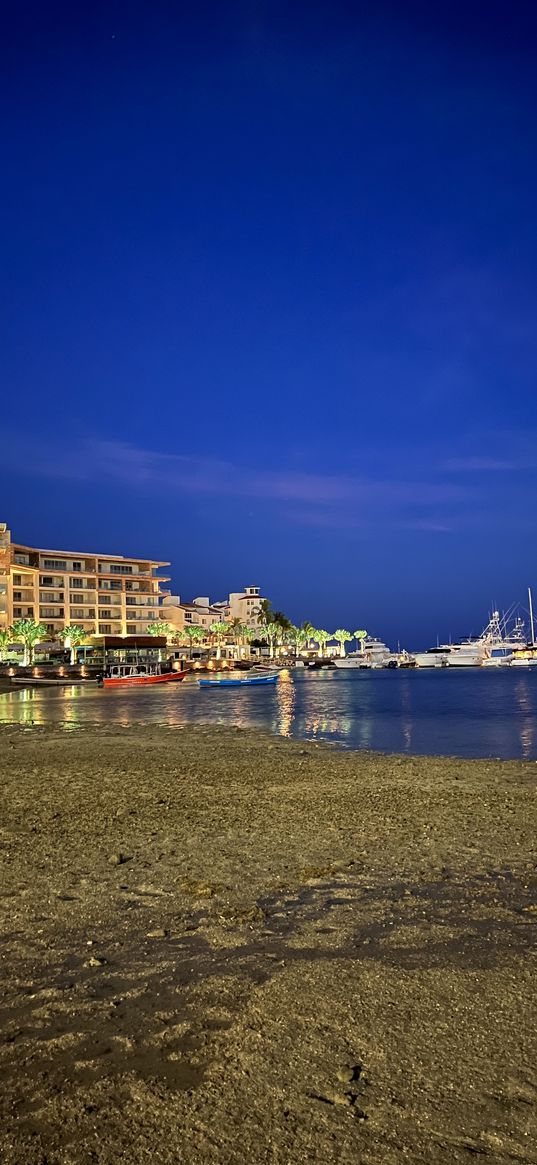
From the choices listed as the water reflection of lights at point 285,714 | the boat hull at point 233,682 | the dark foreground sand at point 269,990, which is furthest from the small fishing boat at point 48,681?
the dark foreground sand at point 269,990

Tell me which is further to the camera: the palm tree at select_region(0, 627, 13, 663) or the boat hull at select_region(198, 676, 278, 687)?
the palm tree at select_region(0, 627, 13, 663)

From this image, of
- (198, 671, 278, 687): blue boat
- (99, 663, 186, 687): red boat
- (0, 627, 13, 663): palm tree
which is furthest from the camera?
(0, 627, 13, 663): palm tree

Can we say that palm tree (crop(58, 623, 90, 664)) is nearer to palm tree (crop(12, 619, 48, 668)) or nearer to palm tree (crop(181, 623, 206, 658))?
palm tree (crop(12, 619, 48, 668))

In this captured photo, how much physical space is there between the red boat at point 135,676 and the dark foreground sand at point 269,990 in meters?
83.2

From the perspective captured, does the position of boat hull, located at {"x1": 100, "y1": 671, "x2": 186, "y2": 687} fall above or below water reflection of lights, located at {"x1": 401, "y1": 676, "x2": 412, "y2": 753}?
above

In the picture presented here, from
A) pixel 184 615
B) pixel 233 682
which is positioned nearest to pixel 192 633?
pixel 184 615

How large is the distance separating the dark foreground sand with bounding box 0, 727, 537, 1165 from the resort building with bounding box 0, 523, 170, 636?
115m

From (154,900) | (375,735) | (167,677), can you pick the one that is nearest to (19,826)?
(154,900)

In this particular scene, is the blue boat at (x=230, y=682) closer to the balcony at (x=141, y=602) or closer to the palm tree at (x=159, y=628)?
the palm tree at (x=159, y=628)

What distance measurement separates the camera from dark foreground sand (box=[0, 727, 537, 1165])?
400 centimetres

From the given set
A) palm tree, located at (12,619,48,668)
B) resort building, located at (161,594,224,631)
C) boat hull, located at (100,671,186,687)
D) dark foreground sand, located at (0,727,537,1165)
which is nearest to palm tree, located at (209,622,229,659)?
resort building, located at (161,594,224,631)

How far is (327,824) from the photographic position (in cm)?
1223

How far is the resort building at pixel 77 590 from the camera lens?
120 m

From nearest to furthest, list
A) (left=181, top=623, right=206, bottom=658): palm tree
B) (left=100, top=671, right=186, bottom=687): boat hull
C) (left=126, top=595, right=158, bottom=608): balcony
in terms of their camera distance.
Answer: (left=100, top=671, right=186, bottom=687): boat hull
(left=126, top=595, right=158, bottom=608): balcony
(left=181, top=623, right=206, bottom=658): palm tree
